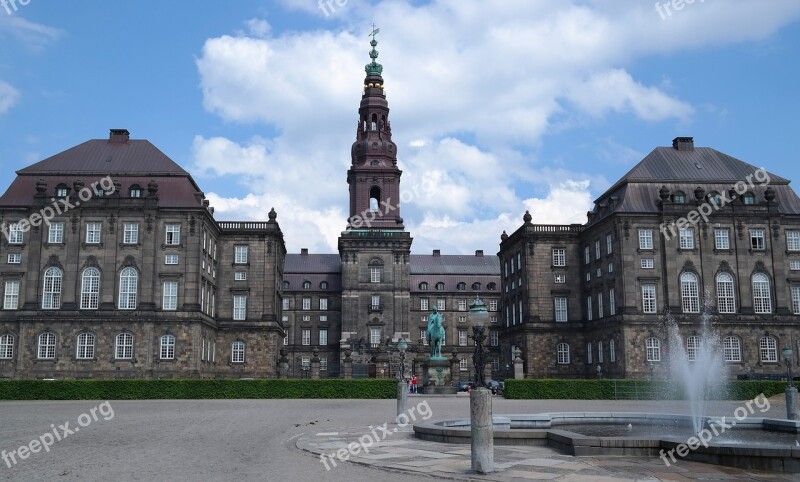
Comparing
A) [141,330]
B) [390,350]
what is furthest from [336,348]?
[141,330]

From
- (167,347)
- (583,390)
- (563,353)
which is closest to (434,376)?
(583,390)

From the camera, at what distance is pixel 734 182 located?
231 ft

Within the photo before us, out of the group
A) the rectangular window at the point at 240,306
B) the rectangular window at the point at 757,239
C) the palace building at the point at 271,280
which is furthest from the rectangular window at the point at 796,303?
the rectangular window at the point at 240,306

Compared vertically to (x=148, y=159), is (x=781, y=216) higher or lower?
lower

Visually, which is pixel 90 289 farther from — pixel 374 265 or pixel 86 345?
pixel 374 265

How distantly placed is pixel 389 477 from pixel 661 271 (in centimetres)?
5690

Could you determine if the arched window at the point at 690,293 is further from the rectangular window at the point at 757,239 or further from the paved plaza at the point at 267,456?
the paved plaza at the point at 267,456

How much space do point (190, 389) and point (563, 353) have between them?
40.7 metres

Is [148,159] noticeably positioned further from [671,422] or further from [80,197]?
[671,422]

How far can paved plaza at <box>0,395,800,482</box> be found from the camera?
16172 mm

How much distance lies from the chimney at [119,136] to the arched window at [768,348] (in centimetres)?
6196

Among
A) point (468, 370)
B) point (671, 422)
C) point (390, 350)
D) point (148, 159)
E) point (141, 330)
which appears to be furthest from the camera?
point (468, 370)

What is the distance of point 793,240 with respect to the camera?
69312 millimetres

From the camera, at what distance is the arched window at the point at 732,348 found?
66.3m
